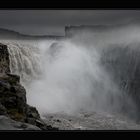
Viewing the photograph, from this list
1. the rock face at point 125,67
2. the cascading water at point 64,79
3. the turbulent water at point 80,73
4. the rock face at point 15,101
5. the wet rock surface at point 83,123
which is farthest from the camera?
the rock face at point 125,67

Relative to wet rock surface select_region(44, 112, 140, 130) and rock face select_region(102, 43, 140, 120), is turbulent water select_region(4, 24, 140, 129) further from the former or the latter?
wet rock surface select_region(44, 112, 140, 130)

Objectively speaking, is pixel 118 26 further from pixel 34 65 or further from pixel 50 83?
pixel 34 65

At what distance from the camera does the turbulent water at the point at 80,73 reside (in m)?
51.2

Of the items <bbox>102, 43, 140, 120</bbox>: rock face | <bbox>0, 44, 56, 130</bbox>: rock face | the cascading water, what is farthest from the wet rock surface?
<bbox>0, 44, 56, 130</bbox>: rock face

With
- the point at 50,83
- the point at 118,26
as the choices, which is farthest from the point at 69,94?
the point at 118,26

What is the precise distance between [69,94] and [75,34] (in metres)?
20.4

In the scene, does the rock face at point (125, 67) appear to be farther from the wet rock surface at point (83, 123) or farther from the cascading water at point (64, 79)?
the wet rock surface at point (83, 123)

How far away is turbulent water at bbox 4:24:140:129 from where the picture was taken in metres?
51.2

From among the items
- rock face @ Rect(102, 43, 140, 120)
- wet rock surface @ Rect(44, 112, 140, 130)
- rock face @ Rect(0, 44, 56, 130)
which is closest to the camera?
rock face @ Rect(0, 44, 56, 130)

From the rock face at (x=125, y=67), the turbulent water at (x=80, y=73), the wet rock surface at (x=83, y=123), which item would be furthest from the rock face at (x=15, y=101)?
the rock face at (x=125, y=67)

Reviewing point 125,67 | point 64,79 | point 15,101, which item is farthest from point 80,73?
point 15,101

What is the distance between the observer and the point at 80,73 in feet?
241

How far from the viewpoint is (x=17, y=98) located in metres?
22.2

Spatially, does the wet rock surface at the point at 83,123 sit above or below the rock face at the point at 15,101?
below
